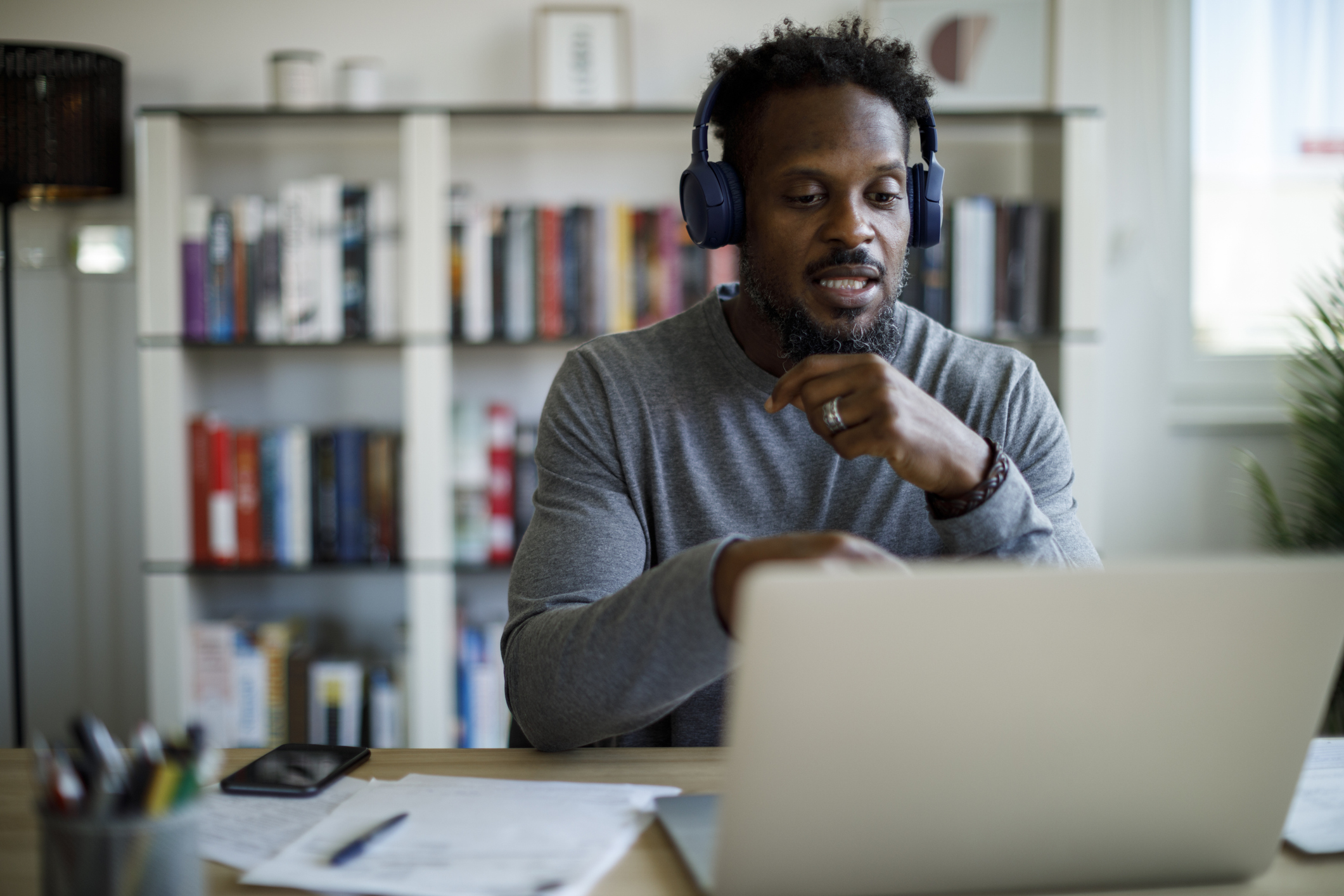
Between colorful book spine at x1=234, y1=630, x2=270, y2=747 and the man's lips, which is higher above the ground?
the man's lips

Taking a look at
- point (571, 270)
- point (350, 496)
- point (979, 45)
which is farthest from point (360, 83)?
point (979, 45)

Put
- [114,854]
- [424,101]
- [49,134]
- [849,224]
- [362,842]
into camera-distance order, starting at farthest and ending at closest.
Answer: [424,101], [49,134], [849,224], [362,842], [114,854]

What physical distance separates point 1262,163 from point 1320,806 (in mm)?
2080

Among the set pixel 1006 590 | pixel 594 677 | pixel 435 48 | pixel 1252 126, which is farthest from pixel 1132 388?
pixel 1006 590

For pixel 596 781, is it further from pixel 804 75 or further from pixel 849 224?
pixel 804 75

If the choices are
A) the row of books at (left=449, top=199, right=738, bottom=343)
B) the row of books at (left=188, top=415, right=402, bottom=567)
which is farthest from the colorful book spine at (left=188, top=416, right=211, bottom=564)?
the row of books at (left=449, top=199, right=738, bottom=343)

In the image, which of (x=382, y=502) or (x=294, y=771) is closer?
(x=294, y=771)

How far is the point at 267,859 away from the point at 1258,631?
60cm

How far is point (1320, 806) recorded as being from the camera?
2.56 ft

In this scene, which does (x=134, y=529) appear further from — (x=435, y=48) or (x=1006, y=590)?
(x=1006, y=590)

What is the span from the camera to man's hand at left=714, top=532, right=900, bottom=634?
2.29 ft

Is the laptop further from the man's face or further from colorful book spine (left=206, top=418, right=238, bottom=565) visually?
colorful book spine (left=206, top=418, right=238, bottom=565)

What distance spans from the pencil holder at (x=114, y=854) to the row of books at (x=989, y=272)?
6.15ft

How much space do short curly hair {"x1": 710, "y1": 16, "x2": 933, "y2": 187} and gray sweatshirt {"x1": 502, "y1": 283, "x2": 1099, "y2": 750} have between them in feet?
0.68
